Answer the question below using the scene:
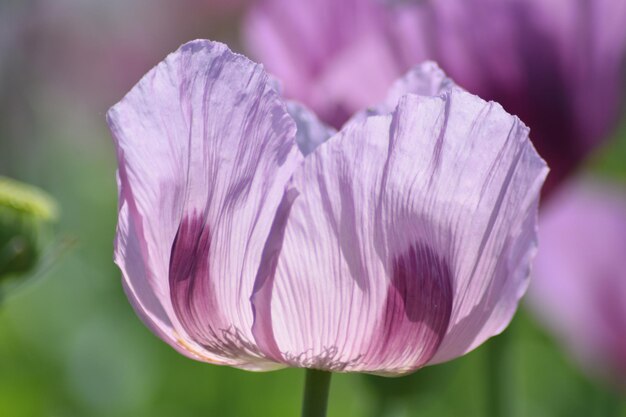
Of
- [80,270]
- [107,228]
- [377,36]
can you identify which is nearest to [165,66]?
[377,36]

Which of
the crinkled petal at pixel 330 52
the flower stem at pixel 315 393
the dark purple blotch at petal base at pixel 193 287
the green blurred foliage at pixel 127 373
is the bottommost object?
the green blurred foliage at pixel 127 373

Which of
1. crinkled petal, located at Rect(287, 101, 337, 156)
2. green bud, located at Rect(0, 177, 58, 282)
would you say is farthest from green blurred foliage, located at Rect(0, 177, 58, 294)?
crinkled petal, located at Rect(287, 101, 337, 156)

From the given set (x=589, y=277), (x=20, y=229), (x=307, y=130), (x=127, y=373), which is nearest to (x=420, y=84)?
(x=307, y=130)

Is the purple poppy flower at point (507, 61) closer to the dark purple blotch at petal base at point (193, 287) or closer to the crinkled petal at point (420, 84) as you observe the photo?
the crinkled petal at point (420, 84)

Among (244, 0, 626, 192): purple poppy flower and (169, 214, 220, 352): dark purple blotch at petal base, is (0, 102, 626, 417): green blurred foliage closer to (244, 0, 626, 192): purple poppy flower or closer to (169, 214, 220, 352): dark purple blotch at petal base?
(244, 0, 626, 192): purple poppy flower

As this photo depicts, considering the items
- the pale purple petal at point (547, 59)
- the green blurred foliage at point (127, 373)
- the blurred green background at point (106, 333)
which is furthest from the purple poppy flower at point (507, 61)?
the green blurred foliage at point (127, 373)

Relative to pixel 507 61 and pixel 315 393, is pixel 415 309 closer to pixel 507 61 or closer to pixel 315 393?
pixel 315 393

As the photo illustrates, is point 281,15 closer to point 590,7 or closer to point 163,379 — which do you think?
point 590,7

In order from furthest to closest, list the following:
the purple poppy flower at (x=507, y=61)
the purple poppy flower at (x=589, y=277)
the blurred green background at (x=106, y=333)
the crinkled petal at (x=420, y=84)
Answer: the blurred green background at (x=106, y=333) < the purple poppy flower at (x=589, y=277) < the purple poppy flower at (x=507, y=61) < the crinkled petal at (x=420, y=84)
